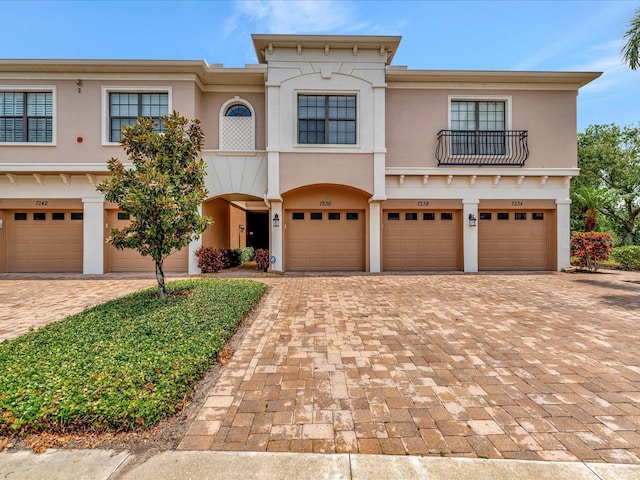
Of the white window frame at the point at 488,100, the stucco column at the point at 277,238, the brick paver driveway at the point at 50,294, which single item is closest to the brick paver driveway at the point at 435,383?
the brick paver driveway at the point at 50,294

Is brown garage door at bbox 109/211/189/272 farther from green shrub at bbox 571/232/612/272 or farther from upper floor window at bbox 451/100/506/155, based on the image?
green shrub at bbox 571/232/612/272

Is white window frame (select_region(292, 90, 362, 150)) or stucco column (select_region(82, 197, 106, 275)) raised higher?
white window frame (select_region(292, 90, 362, 150))

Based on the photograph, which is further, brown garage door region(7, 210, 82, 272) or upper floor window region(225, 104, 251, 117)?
upper floor window region(225, 104, 251, 117)

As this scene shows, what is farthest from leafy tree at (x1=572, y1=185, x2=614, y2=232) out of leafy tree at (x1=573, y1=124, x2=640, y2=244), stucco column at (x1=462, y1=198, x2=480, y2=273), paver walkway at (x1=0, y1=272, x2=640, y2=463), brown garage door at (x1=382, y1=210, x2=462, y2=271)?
paver walkway at (x1=0, y1=272, x2=640, y2=463)

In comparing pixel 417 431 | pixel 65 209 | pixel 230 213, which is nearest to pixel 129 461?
pixel 417 431

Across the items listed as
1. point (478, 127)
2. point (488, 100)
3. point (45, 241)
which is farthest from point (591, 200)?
point (45, 241)

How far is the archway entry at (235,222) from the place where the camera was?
41.4ft

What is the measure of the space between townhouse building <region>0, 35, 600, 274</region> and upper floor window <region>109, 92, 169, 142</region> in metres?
0.05

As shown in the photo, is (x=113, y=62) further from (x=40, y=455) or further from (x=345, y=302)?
(x=40, y=455)

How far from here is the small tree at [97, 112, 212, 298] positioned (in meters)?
6.18

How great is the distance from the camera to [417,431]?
266cm

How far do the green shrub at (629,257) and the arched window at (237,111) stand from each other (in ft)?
52.5

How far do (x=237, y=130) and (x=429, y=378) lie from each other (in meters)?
10.9

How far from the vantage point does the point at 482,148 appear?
39.2ft
